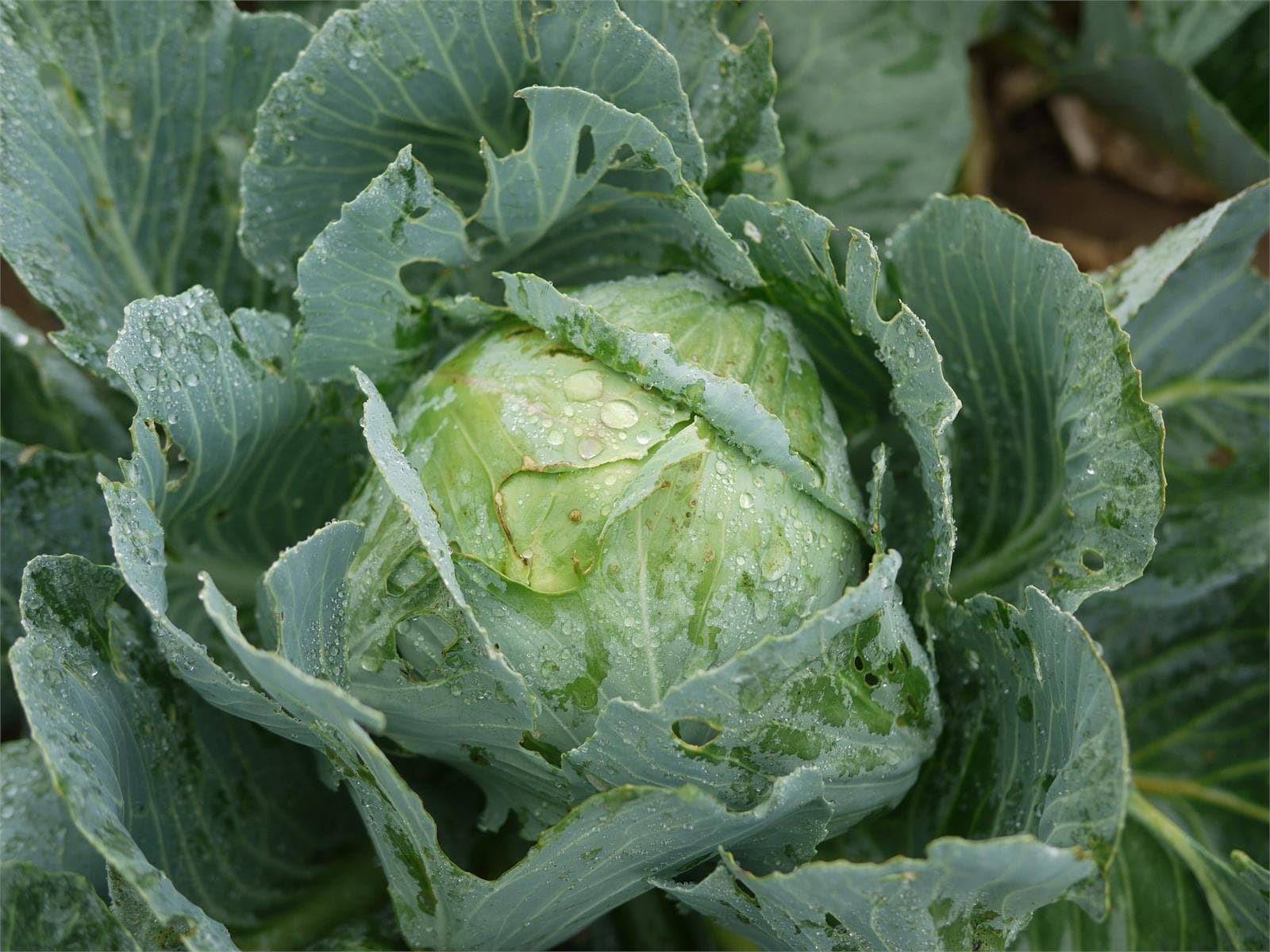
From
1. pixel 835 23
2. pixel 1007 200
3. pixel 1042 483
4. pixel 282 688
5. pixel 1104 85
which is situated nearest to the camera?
pixel 282 688

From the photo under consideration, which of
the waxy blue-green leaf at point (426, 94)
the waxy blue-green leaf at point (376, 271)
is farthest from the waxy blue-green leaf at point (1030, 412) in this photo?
the waxy blue-green leaf at point (376, 271)

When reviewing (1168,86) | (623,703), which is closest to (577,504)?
(623,703)

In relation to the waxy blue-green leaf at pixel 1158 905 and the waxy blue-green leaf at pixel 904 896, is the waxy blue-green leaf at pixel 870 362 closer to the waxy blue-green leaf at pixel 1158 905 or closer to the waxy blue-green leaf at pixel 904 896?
the waxy blue-green leaf at pixel 904 896

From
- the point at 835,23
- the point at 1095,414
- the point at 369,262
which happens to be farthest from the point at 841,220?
the point at 369,262

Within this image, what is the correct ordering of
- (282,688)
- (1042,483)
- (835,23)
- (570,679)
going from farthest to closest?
(835,23) → (1042,483) → (570,679) → (282,688)

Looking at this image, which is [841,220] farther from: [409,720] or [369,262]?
[409,720]

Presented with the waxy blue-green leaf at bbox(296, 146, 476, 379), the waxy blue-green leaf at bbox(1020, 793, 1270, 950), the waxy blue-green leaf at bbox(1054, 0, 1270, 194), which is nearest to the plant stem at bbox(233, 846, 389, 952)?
the waxy blue-green leaf at bbox(296, 146, 476, 379)
